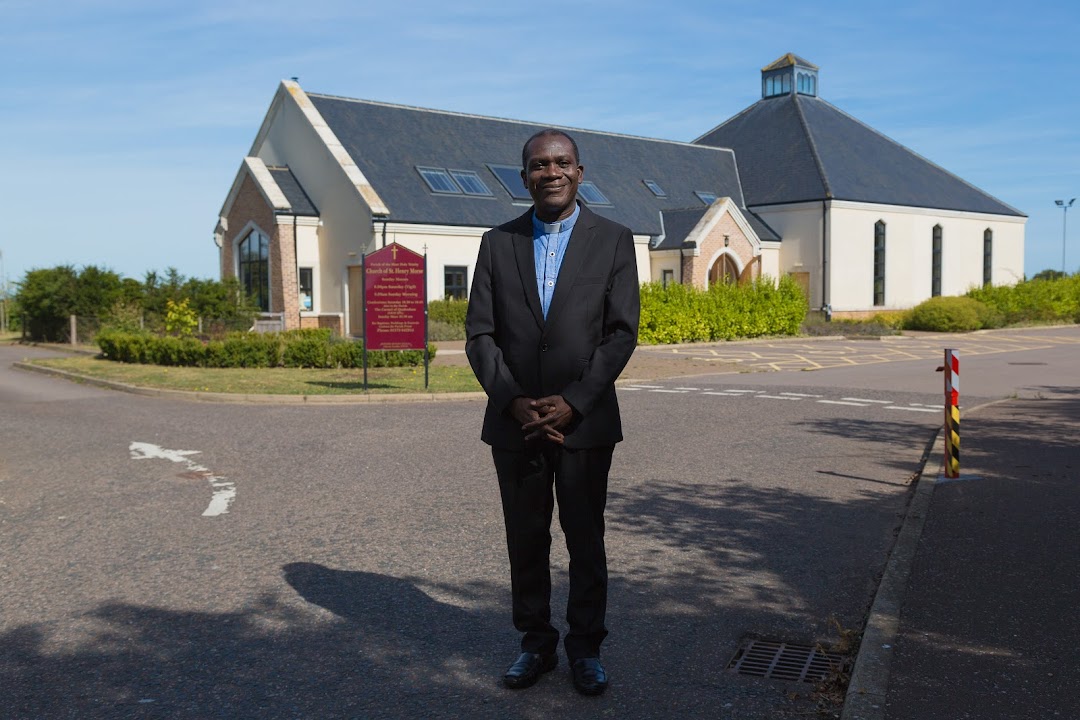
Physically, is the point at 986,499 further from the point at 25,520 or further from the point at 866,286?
the point at 866,286

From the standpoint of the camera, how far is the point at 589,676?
13.4ft

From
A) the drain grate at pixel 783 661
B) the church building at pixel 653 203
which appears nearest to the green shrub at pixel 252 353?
the church building at pixel 653 203

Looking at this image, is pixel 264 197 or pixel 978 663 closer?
pixel 978 663

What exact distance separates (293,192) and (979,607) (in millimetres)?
32285

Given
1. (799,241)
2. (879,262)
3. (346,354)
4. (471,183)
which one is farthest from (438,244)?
(879,262)

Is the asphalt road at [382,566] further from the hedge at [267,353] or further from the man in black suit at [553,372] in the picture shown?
the hedge at [267,353]

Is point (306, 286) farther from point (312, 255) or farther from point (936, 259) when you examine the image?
point (936, 259)

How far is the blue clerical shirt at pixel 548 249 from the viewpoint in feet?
13.6

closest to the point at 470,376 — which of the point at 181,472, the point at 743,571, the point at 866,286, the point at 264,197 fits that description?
the point at 181,472

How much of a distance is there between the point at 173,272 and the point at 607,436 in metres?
30.1

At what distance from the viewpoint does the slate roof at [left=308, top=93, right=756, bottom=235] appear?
3356cm

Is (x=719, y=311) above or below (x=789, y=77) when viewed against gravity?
below

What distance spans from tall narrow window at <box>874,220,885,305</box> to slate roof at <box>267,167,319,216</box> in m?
23.6

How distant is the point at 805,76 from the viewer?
48969 millimetres
